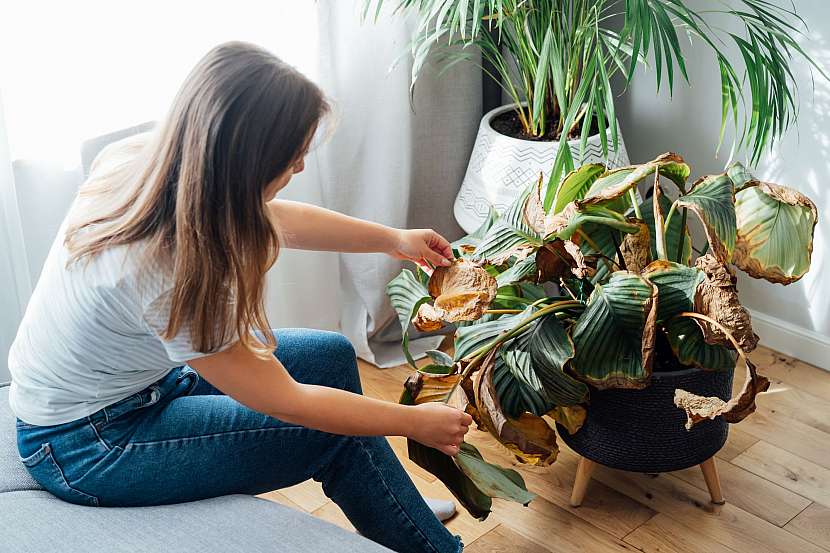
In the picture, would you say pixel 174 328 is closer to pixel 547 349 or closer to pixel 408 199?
pixel 547 349

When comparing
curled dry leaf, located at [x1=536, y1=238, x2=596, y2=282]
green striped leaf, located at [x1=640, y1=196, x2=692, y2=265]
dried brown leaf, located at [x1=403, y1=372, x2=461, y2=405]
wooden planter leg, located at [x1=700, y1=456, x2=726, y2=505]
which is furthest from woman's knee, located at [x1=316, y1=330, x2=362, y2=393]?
wooden planter leg, located at [x1=700, y1=456, x2=726, y2=505]

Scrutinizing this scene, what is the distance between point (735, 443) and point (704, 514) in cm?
25

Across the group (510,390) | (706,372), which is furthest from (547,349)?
(706,372)

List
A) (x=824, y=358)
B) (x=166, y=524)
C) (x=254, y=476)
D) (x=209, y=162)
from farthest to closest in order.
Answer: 1. (x=824, y=358)
2. (x=254, y=476)
3. (x=166, y=524)
4. (x=209, y=162)

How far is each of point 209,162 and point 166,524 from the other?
0.45m

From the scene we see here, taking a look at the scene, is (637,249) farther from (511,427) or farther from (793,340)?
(793,340)

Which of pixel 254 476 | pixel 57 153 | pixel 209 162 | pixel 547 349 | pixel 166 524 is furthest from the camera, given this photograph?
pixel 57 153

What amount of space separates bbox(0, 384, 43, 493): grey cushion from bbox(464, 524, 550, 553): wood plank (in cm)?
73

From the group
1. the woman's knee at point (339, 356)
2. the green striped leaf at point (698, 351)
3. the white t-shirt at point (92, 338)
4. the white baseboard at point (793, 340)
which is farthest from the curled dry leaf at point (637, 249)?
the white baseboard at point (793, 340)

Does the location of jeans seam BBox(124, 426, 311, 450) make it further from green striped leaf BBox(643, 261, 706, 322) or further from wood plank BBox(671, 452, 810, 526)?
wood plank BBox(671, 452, 810, 526)

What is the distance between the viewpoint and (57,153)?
1677 mm

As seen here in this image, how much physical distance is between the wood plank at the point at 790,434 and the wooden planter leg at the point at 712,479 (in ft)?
0.81

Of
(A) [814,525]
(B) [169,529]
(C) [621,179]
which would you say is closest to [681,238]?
(C) [621,179]

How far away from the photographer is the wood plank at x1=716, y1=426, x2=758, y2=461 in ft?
5.92
